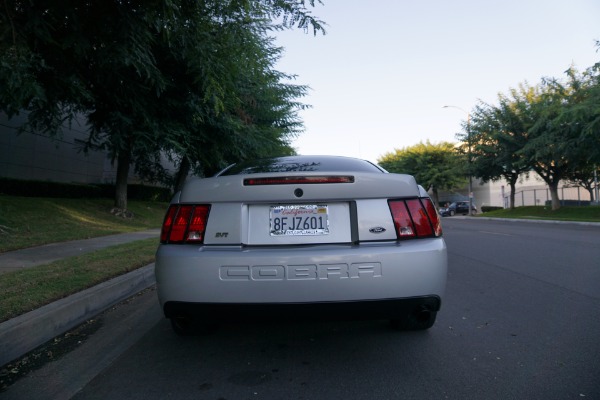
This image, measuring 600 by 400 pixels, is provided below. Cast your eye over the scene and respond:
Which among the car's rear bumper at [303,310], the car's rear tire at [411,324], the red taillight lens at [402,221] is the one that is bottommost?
the car's rear tire at [411,324]

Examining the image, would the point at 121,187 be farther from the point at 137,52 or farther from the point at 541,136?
the point at 541,136

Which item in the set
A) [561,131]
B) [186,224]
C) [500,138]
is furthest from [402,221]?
[500,138]

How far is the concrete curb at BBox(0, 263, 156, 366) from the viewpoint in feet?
10.2

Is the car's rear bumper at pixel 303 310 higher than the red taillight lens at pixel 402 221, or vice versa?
the red taillight lens at pixel 402 221

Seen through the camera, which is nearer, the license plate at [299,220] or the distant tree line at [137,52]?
the license plate at [299,220]

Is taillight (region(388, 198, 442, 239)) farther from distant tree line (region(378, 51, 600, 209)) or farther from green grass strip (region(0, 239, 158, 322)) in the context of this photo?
distant tree line (region(378, 51, 600, 209))

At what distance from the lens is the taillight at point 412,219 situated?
2.83 metres

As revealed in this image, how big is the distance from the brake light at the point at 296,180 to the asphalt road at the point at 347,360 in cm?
125

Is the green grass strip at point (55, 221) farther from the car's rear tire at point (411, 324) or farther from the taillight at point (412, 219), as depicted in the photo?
the taillight at point (412, 219)

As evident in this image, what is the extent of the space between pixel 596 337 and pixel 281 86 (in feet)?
73.1

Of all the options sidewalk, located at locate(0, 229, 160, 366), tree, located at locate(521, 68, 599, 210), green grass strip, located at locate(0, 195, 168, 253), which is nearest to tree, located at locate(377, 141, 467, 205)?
tree, located at locate(521, 68, 599, 210)

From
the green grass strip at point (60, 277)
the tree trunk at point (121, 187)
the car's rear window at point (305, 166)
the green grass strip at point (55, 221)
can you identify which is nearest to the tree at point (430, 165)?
the tree trunk at point (121, 187)

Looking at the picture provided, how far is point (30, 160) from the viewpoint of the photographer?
20.0m

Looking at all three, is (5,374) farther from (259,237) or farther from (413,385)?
(413,385)
